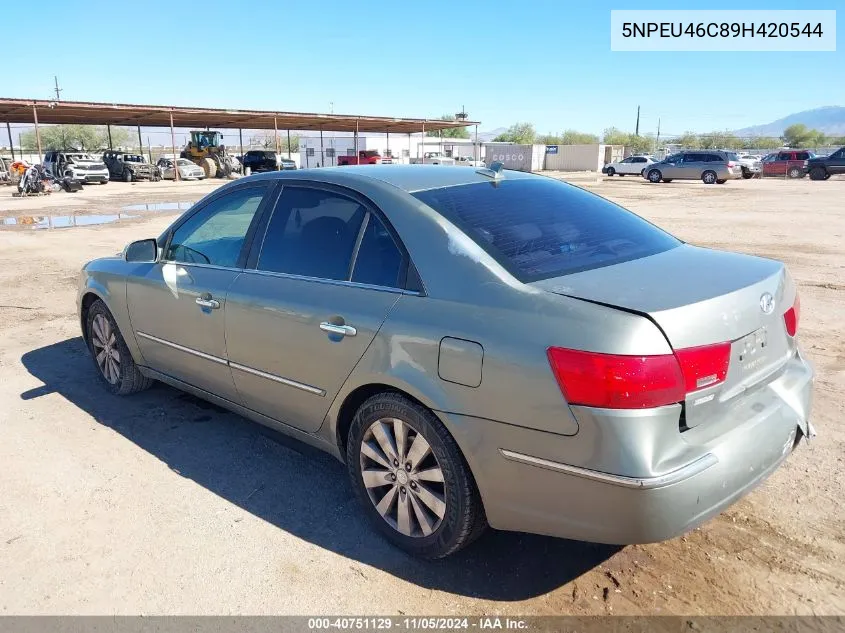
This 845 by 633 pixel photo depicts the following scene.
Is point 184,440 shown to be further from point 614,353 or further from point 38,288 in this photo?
point 38,288

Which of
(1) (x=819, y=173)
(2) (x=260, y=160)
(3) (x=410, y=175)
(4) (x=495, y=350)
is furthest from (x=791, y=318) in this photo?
(2) (x=260, y=160)

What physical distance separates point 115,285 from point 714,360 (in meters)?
3.93

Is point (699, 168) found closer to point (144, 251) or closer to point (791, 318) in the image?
point (791, 318)

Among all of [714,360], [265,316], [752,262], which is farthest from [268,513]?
[752,262]

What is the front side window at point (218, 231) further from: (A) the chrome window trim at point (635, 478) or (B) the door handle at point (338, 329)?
(A) the chrome window trim at point (635, 478)

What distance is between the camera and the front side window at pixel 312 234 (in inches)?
125

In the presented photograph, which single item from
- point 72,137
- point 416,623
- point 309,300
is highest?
point 72,137

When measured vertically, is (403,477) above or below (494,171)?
below

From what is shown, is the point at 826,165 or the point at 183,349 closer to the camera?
the point at 183,349

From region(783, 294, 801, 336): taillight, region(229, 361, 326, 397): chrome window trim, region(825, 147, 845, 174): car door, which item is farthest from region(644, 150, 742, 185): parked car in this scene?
region(229, 361, 326, 397): chrome window trim

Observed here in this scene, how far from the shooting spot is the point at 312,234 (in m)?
3.38

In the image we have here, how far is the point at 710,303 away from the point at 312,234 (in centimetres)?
195

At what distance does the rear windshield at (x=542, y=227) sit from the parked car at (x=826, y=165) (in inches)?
1583

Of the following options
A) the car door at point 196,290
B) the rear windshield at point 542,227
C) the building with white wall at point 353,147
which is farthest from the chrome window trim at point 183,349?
the building with white wall at point 353,147
